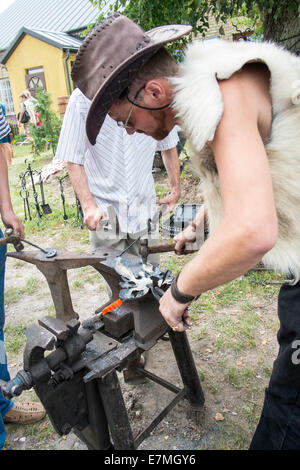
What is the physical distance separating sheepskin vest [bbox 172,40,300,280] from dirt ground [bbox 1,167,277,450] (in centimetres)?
157

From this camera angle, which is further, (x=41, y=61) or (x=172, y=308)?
(x=41, y=61)

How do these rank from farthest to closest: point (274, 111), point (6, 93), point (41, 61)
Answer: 1. point (6, 93)
2. point (41, 61)
3. point (274, 111)

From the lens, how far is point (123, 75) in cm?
122

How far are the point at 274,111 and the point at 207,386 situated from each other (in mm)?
2125

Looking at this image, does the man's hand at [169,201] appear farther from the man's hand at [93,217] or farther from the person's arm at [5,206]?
the person's arm at [5,206]

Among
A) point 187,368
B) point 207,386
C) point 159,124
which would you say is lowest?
point 207,386

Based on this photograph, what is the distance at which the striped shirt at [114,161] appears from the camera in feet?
7.41

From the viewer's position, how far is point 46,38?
50.0 ft

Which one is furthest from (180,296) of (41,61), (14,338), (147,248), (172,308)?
(41,61)

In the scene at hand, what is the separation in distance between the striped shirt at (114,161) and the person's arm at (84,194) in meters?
0.06

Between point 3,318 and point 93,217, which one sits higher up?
point 93,217

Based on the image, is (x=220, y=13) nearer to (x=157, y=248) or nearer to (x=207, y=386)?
(x=157, y=248)

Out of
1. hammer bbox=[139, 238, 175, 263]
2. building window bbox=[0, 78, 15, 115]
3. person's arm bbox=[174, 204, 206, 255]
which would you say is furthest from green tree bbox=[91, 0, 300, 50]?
building window bbox=[0, 78, 15, 115]
